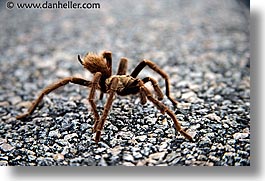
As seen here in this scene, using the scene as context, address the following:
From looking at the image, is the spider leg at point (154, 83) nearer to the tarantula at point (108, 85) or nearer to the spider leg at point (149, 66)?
the tarantula at point (108, 85)

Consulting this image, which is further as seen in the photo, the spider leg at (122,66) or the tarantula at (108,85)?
the spider leg at (122,66)

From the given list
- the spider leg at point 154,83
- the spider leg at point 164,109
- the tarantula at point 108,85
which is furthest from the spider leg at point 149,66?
the spider leg at point 164,109

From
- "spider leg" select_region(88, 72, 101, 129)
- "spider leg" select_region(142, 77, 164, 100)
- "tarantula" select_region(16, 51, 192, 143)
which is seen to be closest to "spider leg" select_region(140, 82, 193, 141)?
"tarantula" select_region(16, 51, 192, 143)

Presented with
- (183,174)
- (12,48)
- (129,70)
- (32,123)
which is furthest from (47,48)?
(183,174)

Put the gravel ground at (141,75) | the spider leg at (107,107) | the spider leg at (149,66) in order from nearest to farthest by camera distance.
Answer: the spider leg at (107,107)
the gravel ground at (141,75)
the spider leg at (149,66)

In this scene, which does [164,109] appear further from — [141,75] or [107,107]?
[141,75]

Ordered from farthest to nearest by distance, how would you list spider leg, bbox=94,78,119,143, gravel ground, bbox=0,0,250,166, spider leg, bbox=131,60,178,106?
1. spider leg, bbox=131,60,178,106
2. gravel ground, bbox=0,0,250,166
3. spider leg, bbox=94,78,119,143

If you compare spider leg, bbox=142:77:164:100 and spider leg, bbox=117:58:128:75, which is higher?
spider leg, bbox=117:58:128:75

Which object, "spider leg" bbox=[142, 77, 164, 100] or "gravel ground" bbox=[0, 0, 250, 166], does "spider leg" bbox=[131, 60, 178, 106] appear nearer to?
"spider leg" bbox=[142, 77, 164, 100]

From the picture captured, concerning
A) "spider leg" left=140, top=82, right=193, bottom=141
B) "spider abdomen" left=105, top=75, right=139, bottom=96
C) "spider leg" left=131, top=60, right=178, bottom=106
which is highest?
"spider leg" left=131, top=60, right=178, bottom=106
